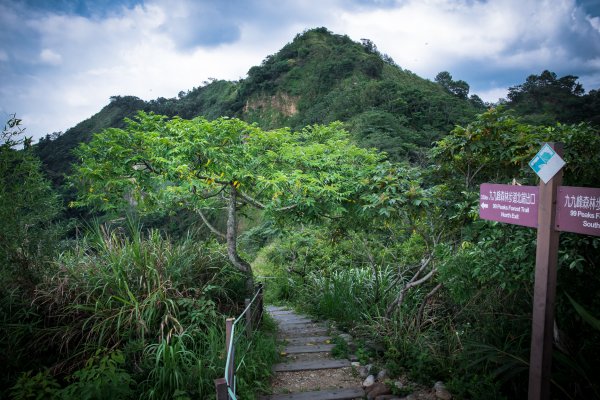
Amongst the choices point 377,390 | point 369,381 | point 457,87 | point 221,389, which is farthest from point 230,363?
point 457,87

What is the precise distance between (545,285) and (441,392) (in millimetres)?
1683

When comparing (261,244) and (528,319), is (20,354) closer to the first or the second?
(528,319)

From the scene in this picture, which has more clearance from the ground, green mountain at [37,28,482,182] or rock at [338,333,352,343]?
green mountain at [37,28,482,182]

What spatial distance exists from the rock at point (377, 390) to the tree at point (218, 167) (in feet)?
6.90

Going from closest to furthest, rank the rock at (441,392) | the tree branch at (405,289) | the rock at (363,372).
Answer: the rock at (441,392), the rock at (363,372), the tree branch at (405,289)

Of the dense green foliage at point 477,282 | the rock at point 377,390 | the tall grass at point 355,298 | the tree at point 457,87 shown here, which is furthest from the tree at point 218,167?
the tree at point 457,87

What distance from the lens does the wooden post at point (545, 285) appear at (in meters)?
2.33

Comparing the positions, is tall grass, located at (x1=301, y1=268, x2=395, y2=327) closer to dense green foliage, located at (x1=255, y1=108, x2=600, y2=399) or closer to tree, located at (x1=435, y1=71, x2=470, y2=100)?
dense green foliage, located at (x1=255, y1=108, x2=600, y2=399)

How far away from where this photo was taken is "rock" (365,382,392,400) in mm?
3453

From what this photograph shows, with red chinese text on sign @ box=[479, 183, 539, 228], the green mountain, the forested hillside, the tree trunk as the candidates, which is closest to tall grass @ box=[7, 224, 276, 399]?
the forested hillside

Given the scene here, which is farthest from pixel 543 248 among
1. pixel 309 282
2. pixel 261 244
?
pixel 261 244

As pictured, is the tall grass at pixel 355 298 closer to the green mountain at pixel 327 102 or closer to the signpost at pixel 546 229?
the signpost at pixel 546 229

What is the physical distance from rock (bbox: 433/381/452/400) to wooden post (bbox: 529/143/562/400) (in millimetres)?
1054

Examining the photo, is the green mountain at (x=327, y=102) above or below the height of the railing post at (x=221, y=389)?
above
